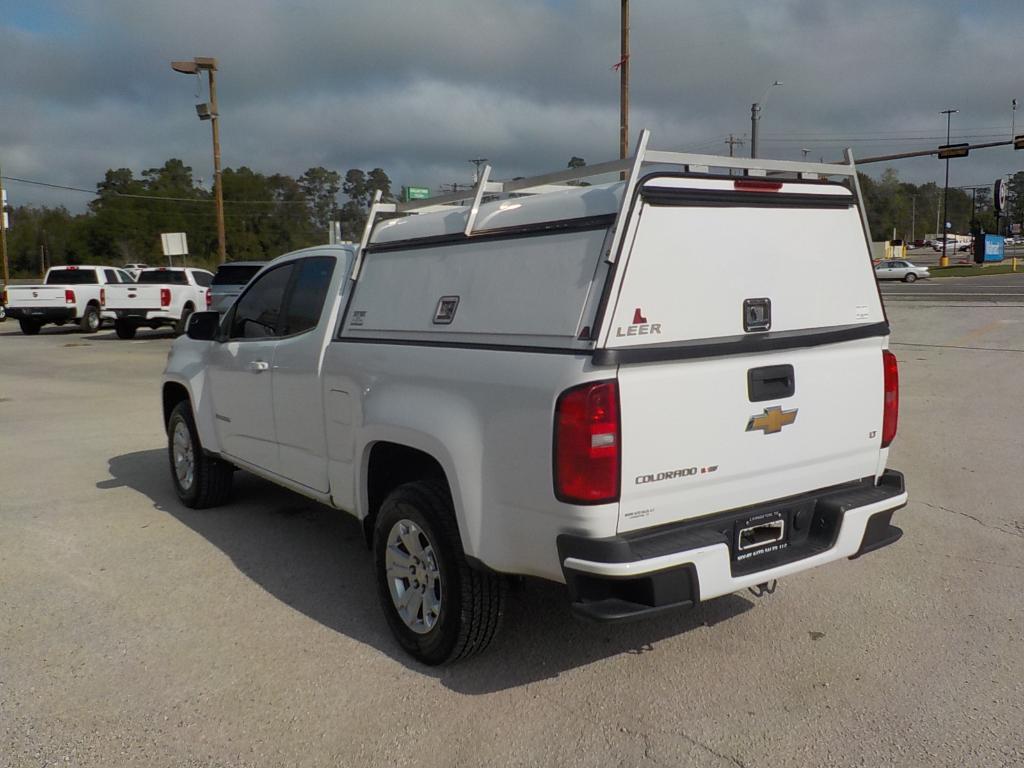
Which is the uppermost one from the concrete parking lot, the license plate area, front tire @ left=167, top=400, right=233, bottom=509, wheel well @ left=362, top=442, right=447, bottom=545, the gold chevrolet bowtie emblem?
the gold chevrolet bowtie emblem

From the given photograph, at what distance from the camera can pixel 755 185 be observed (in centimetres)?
377

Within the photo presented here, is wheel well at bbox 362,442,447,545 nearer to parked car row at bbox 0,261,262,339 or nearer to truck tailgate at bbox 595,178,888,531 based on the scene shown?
truck tailgate at bbox 595,178,888,531

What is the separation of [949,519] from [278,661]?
452 centimetres

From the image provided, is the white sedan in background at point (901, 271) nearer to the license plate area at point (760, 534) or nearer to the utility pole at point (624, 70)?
the utility pole at point (624, 70)

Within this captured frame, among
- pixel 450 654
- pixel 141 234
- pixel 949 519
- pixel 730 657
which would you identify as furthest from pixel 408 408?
pixel 141 234

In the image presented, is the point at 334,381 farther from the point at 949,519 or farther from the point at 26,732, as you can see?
the point at 949,519

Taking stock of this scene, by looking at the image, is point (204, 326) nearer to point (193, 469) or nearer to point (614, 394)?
point (193, 469)

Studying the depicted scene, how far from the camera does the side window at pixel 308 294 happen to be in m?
5.02

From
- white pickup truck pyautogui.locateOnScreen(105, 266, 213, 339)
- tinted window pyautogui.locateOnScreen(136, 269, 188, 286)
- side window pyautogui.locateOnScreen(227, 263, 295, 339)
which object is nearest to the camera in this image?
side window pyautogui.locateOnScreen(227, 263, 295, 339)

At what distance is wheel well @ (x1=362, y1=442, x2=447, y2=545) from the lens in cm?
421

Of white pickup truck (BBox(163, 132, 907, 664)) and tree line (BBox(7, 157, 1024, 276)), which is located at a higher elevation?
tree line (BBox(7, 157, 1024, 276))

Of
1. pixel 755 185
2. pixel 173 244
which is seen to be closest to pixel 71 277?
pixel 173 244

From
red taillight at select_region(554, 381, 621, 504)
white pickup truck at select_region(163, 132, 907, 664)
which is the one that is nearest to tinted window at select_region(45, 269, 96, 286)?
white pickup truck at select_region(163, 132, 907, 664)

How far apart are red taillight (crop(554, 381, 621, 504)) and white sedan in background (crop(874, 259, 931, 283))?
50.5 metres
